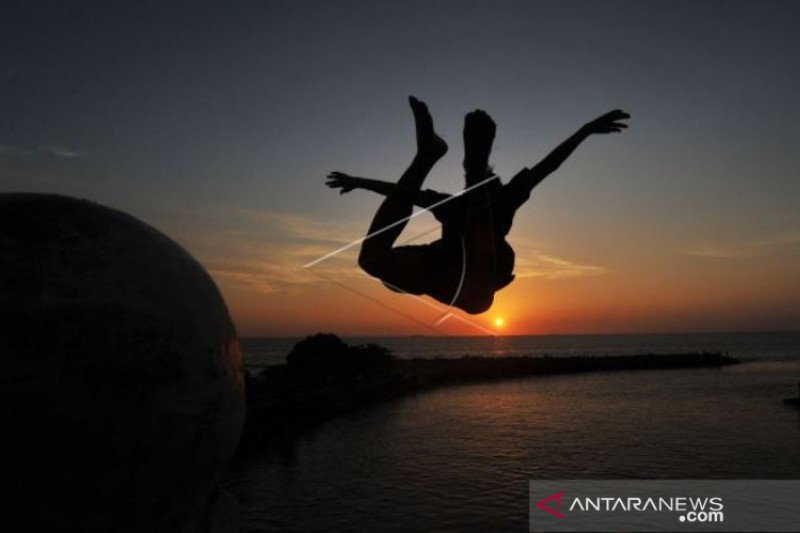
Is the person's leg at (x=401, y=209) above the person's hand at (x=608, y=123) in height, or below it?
below

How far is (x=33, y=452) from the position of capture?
2844 mm

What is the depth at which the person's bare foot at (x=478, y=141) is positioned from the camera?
14.5 feet

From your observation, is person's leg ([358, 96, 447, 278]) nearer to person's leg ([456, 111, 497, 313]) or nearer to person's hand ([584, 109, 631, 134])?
person's leg ([456, 111, 497, 313])

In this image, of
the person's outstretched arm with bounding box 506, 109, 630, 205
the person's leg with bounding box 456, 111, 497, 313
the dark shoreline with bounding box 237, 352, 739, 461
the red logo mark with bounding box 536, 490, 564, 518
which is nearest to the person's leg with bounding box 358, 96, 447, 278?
the person's leg with bounding box 456, 111, 497, 313

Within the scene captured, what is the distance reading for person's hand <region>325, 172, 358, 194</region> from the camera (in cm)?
524

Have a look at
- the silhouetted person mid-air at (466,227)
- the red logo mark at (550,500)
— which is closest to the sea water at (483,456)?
the red logo mark at (550,500)

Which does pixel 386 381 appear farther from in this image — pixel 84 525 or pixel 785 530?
pixel 84 525

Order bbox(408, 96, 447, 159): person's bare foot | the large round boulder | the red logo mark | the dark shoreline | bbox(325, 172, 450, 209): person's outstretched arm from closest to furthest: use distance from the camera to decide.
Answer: the large round boulder, bbox(408, 96, 447, 159): person's bare foot, bbox(325, 172, 450, 209): person's outstretched arm, the red logo mark, the dark shoreline

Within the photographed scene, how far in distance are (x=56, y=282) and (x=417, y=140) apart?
2.29m

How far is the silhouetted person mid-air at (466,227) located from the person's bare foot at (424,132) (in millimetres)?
192

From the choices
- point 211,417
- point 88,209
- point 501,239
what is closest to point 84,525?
point 211,417

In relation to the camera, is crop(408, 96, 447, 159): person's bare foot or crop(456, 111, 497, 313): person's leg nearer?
crop(408, 96, 447, 159): person's bare foot

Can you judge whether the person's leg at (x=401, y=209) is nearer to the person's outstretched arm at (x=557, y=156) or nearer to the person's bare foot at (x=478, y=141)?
the person's bare foot at (x=478, y=141)

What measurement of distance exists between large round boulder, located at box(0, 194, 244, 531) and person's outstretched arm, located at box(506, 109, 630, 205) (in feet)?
8.11
